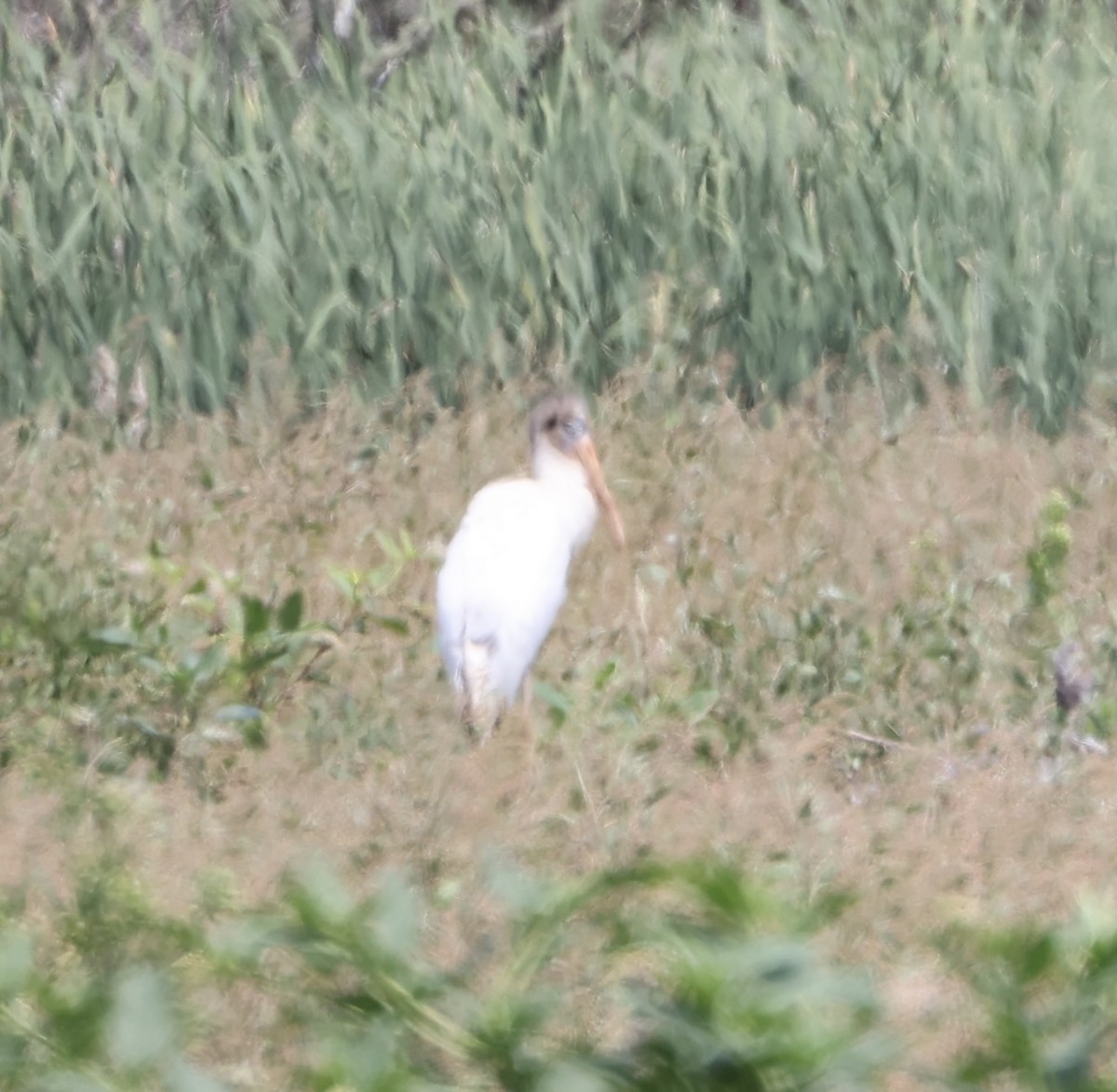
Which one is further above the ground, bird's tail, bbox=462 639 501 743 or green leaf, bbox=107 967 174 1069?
green leaf, bbox=107 967 174 1069

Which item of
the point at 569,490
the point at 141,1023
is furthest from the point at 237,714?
the point at 141,1023

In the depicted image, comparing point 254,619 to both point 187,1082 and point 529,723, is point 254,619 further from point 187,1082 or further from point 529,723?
point 187,1082

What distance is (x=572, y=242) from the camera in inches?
313

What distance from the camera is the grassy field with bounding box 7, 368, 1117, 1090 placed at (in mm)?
2033

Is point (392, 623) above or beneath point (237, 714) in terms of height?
beneath

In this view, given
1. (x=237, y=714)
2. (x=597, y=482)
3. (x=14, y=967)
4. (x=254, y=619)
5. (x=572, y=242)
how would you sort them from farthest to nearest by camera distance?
(x=572, y=242)
(x=597, y=482)
(x=254, y=619)
(x=237, y=714)
(x=14, y=967)

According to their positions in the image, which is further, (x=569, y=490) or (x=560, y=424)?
(x=560, y=424)

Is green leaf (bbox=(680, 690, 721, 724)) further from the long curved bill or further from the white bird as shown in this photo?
the long curved bill

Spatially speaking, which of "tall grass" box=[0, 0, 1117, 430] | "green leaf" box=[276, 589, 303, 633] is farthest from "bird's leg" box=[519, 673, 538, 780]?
"tall grass" box=[0, 0, 1117, 430]

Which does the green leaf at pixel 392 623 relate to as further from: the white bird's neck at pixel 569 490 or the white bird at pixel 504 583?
the white bird's neck at pixel 569 490

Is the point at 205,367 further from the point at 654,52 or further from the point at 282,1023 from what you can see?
the point at 282,1023

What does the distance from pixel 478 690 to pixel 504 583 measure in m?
0.34

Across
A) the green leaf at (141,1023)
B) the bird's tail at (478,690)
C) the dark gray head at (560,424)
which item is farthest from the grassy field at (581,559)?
the dark gray head at (560,424)

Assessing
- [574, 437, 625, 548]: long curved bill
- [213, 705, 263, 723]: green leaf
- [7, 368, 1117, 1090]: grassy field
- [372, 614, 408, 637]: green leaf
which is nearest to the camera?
[7, 368, 1117, 1090]: grassy field
